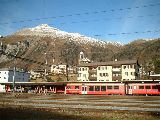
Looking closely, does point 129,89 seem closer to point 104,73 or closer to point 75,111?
point 104,73

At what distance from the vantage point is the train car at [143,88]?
194ft

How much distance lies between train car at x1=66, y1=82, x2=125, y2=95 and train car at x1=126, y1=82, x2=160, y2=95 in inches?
77.5

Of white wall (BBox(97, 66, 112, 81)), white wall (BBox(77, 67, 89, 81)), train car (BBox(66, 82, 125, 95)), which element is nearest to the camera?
train car (BBox(66, 82, 125, 95))

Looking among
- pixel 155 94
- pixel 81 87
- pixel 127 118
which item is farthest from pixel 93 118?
pixel 81 87

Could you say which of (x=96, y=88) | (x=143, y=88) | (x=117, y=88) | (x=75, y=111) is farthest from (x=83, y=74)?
(x=75, y=111)

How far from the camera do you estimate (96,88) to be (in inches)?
2603

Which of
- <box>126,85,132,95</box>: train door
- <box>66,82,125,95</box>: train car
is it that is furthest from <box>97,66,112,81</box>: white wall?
<box>126,85,132,95</box>: train door

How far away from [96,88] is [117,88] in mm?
6032

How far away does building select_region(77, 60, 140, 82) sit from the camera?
88.1 metres

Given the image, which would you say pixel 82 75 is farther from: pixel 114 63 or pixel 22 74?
pixel 22 74

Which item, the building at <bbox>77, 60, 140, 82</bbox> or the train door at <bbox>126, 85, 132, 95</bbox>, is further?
the building at <bbox>77, 60, 140, 82</bbox>

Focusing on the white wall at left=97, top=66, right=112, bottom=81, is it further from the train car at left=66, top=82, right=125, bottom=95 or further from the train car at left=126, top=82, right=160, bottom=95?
the train car at left=126, top=82, right=160, bottom=95

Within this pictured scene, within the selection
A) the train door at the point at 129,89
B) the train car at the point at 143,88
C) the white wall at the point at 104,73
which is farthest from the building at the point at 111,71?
the train car at the point at 143,88

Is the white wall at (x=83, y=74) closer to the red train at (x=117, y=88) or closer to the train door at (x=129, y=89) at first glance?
the red train at (x=117, y=88)
